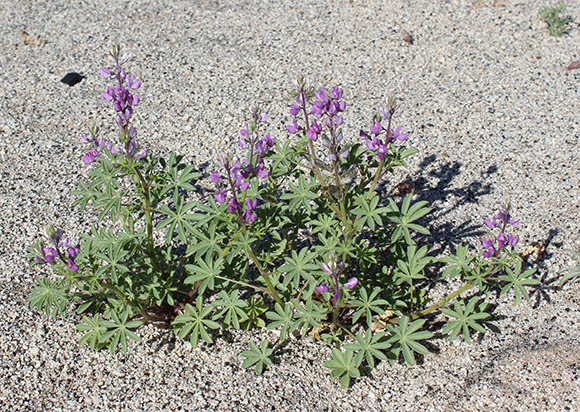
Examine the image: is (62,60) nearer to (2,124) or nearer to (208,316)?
(2,124)

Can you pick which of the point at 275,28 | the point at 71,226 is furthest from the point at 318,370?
the point at 275,28

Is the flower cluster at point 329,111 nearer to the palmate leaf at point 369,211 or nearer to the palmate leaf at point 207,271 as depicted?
the palmate leaf at point 369,211

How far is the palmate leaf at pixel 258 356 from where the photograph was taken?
297cm

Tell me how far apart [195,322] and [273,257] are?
44 centimetres

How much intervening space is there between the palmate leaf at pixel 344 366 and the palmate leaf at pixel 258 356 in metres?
0.26

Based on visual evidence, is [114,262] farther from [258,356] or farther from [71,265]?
[258,356]

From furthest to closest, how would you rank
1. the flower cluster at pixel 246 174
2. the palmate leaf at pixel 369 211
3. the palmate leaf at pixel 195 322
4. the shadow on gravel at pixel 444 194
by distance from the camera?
the shadow on gravel at pixel 444 194, the palmate leaf at pixel 195 322, the palmate leaf at pixel 369 211, the flower cluster at pixel 246 174

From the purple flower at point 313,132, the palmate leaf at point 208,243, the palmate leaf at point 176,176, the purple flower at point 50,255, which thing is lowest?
the palmate leaf at point 208,243

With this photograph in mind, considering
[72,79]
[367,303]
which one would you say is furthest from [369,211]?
[72,79]

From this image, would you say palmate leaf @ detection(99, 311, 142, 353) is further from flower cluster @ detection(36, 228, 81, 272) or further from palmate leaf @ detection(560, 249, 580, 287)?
palmate leaf @ detection(560, 249, 580, 287)

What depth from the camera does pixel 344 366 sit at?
2.90 meters

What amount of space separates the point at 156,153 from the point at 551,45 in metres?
3.02

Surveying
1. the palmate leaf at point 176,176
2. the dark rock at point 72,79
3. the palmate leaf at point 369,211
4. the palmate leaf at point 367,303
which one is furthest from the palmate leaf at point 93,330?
the dark rock at point 72,79

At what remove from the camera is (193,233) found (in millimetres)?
2865
